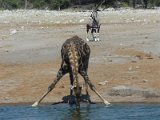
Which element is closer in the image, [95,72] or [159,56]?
[95,72]

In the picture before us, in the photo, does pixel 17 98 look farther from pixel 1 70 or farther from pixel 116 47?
pixel 116 47

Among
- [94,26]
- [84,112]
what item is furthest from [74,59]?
[94,26]

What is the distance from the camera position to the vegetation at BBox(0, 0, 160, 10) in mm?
68812

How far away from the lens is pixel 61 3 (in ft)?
231

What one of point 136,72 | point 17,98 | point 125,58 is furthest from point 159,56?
point 17,98

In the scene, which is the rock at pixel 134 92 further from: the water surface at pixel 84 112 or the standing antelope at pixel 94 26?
the standing antelope at pixel 94 26

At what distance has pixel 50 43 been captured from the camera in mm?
27516

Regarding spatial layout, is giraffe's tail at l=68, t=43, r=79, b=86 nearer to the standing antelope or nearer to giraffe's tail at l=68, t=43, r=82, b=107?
giraffe's tail at l=68, t=43, r=82, b=107

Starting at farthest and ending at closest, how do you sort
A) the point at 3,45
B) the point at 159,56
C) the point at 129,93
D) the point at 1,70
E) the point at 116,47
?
1. the point at 3,45
2. the point at 116,47
3. the point at 159,56
4. the point at 1,70
5. the point at 129,93

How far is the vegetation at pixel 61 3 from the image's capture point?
68.8m

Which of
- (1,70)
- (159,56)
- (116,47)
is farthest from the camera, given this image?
(116,47)

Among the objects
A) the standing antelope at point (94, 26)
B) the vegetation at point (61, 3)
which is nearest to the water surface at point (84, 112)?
the standing antelope at point (94, 26)

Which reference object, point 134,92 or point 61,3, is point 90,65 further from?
point 61,3

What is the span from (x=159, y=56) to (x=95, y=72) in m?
3.41
